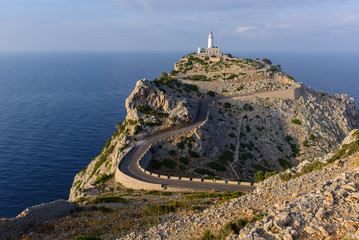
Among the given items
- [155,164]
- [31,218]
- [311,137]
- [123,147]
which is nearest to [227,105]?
[311,137]

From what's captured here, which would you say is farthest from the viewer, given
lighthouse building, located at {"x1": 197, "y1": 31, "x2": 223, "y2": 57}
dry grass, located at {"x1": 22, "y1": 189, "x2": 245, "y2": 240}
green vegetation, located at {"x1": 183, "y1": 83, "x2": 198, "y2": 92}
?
lighthouse building, located at {"x1": 197, "y1": 31, "x2": 223, "y2": 57}

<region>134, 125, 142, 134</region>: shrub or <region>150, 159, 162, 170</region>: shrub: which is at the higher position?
<region>134, 125, 142, 134</region>: shrub

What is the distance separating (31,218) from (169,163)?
92.4 ft

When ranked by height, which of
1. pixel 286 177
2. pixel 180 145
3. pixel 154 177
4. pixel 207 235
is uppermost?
pixel 207 235

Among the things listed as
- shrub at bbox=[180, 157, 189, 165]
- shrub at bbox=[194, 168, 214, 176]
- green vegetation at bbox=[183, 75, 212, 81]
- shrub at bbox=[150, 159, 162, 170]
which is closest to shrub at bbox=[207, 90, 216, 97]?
green vegetation at bbox=[183, 75, 212, 81]

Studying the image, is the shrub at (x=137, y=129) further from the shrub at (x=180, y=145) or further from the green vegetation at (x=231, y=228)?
the green vegetation at (x=231, y=228)

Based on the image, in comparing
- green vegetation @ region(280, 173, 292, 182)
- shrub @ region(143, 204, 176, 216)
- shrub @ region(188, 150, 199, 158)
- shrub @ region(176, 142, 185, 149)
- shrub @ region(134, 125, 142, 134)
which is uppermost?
green vegetation @ region(280, 173, 292, 182)

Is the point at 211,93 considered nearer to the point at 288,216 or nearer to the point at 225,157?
the point at 225,157

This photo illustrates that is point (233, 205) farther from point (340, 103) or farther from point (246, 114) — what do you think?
point (340, 103)

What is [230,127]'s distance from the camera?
63.0m

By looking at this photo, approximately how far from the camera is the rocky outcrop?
1873cm

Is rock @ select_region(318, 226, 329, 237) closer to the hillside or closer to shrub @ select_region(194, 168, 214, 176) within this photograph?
the hillside

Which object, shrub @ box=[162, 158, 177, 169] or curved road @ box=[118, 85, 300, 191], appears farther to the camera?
shrub @ box=[162, 158, 177, 169]

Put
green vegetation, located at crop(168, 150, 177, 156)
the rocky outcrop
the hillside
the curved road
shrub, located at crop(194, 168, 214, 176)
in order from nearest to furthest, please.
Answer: the hillside → the rocky outcrop → the curved road → shrub, located at crop(194, 168, 214, 176) → green vegetation, located at crop(168, 150, 177, 156)
